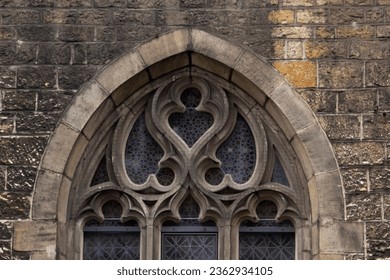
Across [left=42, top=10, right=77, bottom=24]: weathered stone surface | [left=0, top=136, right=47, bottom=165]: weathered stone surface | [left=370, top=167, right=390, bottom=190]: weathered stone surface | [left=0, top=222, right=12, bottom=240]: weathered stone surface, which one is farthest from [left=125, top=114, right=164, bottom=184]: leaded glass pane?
[left=370, top=167, right=390, bottom=190]: weathered stone surface

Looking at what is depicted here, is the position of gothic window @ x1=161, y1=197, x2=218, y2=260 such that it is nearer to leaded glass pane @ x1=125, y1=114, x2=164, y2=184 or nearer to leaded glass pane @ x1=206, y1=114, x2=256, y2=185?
leaded glass pane @ x1=206, y1=114, x2=256, y2=185

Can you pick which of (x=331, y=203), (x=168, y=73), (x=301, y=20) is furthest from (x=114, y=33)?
(x=331, y=203)

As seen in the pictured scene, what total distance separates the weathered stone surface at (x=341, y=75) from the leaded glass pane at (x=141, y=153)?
1.58m

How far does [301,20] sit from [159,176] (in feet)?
6.02

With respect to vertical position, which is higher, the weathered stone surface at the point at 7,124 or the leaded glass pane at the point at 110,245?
the weathered stone surface at the point at 7,124

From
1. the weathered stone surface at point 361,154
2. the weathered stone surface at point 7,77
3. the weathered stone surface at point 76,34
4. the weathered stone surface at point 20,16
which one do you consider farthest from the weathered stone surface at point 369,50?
the weathered stone surface at point 7,77

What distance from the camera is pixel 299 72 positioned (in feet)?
40.4

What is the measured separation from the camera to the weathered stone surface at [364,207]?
471 inches

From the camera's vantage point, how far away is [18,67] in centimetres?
1238

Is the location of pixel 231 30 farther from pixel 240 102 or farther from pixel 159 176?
pixel 159 176

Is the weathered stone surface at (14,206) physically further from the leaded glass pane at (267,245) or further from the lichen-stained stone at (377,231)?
the lichen-stained stone at (377,231)

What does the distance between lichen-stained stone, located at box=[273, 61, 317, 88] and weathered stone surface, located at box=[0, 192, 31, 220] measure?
243 centimetres

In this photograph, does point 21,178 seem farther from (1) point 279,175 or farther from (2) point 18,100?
(1) point 279,175

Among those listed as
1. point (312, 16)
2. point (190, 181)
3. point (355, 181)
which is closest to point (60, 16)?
point (190, 181)
